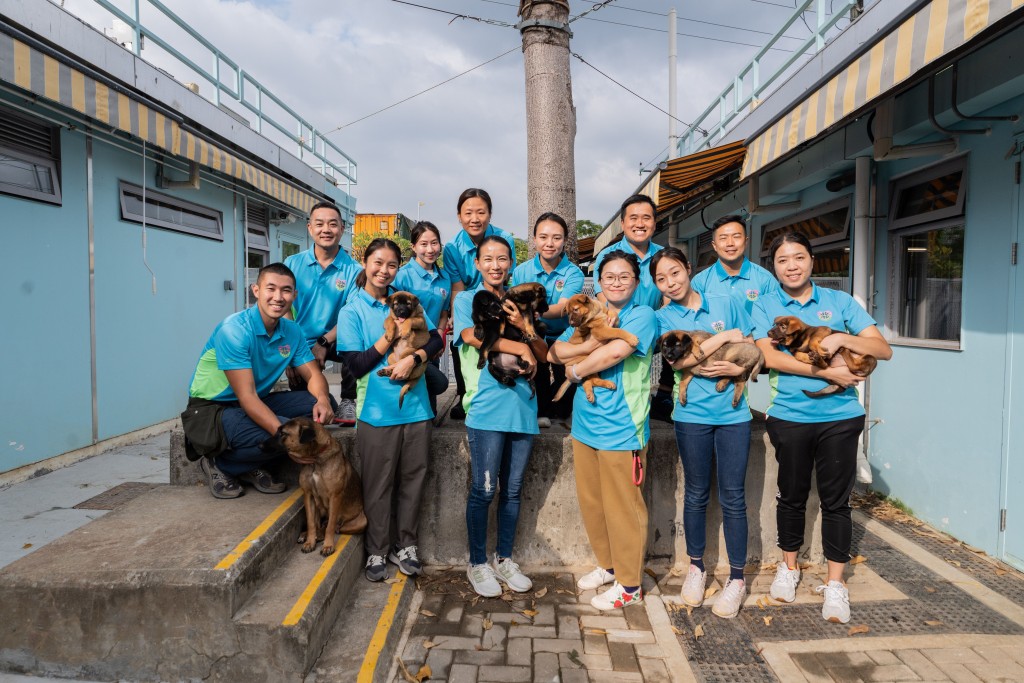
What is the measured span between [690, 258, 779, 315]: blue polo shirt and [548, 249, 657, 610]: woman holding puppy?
696 mm

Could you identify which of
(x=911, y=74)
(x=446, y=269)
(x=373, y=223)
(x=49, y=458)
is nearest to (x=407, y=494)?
(x=446, y=269)

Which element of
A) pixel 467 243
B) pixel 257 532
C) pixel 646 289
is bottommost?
pixel 257 532

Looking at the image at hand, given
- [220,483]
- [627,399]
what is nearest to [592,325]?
[627,399]

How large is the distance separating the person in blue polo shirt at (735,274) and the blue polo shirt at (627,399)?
749 mm

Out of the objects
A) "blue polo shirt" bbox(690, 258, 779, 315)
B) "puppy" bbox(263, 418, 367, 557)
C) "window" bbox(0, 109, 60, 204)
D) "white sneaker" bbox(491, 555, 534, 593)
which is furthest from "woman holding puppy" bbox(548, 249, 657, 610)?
"window" bbox(0, 109, 60, 204)

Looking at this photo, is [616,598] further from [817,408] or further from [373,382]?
[373,382]

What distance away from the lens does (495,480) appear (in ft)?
12.0

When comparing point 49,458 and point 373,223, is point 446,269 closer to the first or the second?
point 49,458

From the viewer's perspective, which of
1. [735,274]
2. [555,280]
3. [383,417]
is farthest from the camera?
[555,280]

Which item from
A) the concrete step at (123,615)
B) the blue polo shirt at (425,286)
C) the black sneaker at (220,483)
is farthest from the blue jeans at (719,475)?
the black sneaker at (220,483)

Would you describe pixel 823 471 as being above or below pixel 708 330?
below

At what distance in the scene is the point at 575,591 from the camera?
3859 millimetres

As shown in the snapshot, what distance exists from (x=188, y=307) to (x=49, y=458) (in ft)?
10.9

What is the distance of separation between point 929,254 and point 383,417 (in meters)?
5.29
